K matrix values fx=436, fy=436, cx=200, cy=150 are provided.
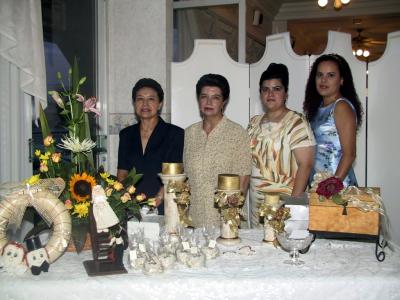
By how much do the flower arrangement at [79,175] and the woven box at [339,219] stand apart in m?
0.62

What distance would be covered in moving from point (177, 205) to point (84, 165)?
404mm

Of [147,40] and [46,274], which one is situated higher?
[147,40]

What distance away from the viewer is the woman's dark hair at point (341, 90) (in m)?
2.47

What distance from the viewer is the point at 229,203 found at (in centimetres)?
161

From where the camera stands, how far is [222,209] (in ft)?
5.38

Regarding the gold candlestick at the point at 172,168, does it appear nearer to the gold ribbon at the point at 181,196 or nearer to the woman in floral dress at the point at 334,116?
the gold ribbon at the point at 181,196

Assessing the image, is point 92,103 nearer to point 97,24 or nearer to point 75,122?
point 75,122

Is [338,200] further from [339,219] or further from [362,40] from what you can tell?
[362,40]

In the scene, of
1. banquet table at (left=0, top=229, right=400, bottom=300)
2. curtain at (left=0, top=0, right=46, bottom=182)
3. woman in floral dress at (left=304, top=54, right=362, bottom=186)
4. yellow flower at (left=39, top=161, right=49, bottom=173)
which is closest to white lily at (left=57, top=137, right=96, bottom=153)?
yellow flower at (left=39, top=161, right=49, bottom=173)

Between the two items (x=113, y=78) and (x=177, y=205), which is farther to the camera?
(x=113, y=78)

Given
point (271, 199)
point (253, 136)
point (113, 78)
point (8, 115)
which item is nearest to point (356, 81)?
point (253, 136)

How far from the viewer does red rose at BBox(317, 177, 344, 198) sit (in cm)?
160

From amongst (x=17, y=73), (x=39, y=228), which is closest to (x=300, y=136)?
(x=39, y=228)

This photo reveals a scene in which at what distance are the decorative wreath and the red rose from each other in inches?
35.9
